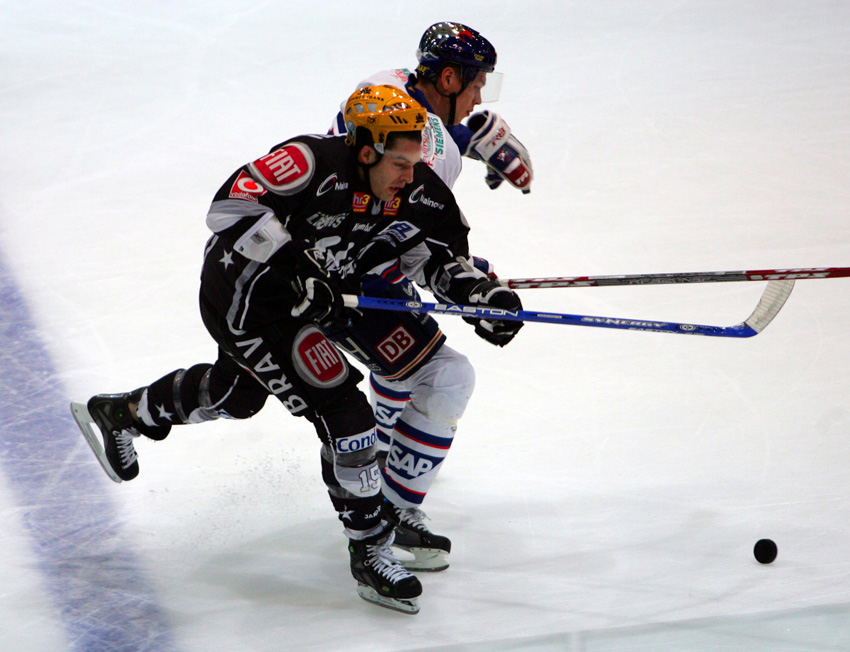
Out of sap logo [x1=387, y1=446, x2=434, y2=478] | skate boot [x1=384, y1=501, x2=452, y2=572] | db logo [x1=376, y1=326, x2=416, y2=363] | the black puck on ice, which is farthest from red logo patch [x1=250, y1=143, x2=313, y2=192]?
the black puck on ice

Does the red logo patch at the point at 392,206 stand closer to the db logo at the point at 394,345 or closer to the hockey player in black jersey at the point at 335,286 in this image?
the hockey player in black jersey at the point at 335,286

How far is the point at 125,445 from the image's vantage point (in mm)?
2982

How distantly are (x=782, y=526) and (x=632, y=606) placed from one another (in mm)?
591

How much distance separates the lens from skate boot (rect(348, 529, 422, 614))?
2.56 m

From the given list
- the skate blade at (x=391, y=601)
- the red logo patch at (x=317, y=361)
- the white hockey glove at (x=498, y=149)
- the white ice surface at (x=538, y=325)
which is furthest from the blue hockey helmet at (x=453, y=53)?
the skate blade at (x=391, y=601)

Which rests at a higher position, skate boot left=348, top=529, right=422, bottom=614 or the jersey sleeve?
the jersey sleeve

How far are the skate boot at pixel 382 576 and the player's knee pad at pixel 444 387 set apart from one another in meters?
0.34

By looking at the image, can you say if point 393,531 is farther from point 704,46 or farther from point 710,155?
point 704,46

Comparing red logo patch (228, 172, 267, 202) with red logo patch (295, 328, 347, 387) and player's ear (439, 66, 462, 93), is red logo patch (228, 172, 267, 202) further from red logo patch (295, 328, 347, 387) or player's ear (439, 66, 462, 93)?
player's ear (439, 66, 462, 93)

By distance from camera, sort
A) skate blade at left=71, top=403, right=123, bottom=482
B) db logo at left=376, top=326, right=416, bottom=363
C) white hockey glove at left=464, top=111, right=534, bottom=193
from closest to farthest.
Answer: db logo at left=376, top=326, right=416, bottom=363 < skate blade at left=71, top=403, right=123, bottom=482 < white hockey glove at left=464, top=111, right=534, bottom=193

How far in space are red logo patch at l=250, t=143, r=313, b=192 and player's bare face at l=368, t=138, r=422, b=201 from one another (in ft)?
0.57

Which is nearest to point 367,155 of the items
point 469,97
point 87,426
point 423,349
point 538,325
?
point 423,349

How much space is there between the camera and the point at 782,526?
9.46ft

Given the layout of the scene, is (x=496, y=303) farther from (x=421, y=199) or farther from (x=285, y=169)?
→ (x=285, y=169)
